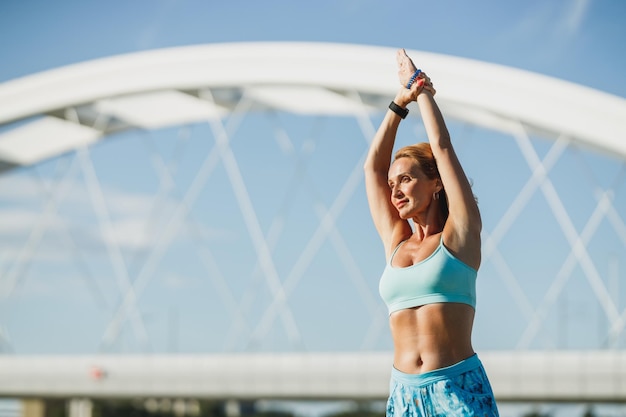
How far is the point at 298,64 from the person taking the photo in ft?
70.9

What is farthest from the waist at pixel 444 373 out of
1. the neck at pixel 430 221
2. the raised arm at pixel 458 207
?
the neck at pixel 430 221

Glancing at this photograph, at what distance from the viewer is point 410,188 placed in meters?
3.48

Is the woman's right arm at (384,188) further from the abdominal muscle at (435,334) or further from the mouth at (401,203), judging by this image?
the abdominal muscle at (435,334)

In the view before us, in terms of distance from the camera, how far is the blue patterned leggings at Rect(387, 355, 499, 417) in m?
3.30

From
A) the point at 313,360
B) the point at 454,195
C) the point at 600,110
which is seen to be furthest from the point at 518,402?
the point at 454,195

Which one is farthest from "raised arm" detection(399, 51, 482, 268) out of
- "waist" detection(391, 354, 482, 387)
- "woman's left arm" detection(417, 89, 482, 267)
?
"waist" detection(391, 354, 482, 387)

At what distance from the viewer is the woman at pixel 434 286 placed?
3303 millimetres

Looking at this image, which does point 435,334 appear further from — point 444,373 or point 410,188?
point 410,188

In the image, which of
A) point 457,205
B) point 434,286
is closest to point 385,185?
point 457,205

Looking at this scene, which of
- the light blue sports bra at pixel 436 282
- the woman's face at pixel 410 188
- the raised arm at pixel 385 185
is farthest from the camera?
the raised arm at pixel 385 185

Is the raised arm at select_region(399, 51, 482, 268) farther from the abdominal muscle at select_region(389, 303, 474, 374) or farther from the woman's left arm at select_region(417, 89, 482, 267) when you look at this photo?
the abdominal muscle at select_region(389, 303, 474, 374)

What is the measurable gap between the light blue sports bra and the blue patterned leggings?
20 centimetres

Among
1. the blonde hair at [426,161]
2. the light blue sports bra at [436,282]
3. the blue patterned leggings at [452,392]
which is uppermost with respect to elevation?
the blonde hair at [426,161]

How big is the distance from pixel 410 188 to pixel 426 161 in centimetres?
11
